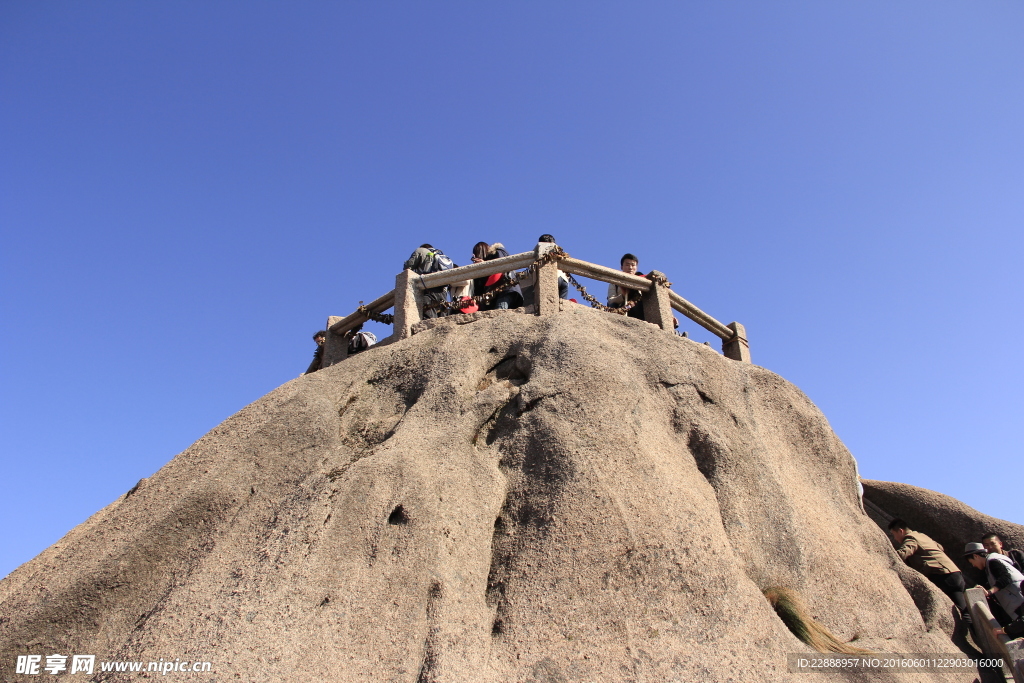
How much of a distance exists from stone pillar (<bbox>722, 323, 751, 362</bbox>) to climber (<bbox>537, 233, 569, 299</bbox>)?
2813 millimetres

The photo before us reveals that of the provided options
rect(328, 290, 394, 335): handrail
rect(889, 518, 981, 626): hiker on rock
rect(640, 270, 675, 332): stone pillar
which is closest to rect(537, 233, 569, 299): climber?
rect(640, 270, 675, 332): stone pillar

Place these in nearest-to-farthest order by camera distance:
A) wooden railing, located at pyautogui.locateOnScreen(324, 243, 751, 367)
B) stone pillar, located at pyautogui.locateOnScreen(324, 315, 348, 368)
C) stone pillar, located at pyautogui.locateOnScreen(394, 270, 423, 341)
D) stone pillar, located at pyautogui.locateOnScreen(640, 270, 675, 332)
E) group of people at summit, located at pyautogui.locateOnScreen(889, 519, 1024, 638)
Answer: group of people at summit, located at pyautogui.locateOnScreen(889, 519, 1024, 638), wooden railing, located at pyautogui.locateOnScreen(324, 243, 751, 367), stone pillar, located at pyautogui.locateOnScreen(394, 270, 423, 341), stone pillar, located at pyautogui.locateOnScreen(640, 270, 675, 332), stone pillar, located at pyautogui.locateOnScreen(324, 315, 348, 368)

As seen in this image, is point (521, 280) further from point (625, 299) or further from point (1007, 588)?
point (1007, 588)

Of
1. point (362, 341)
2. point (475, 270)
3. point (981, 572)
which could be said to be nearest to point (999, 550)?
point (981, 572)

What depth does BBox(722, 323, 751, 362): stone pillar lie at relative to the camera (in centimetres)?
1085

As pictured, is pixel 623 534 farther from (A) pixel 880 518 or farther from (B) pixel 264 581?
(A) pixel 880 518

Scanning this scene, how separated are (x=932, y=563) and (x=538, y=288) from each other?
5847 millimetres

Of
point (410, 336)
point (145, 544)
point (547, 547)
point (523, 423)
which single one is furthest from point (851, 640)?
point (145, 544)

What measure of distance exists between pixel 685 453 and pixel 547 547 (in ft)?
7.09

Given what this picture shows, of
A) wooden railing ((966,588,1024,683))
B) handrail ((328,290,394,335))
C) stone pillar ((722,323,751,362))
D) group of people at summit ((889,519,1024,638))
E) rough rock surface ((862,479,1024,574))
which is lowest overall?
wooden railing ((966,588,1024,683))

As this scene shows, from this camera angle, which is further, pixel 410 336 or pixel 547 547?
pixel 410 336

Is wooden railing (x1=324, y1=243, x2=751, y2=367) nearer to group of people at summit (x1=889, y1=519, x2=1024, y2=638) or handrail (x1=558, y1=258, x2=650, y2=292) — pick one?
handrail (x1=558, y1=258, x2=650, y2=292)

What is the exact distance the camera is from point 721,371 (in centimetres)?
918

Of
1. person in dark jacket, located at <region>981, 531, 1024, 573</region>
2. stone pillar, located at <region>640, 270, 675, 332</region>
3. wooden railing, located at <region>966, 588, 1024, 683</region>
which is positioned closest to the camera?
wooden railing, located at <region>966, 588, 1024, 683</region>
